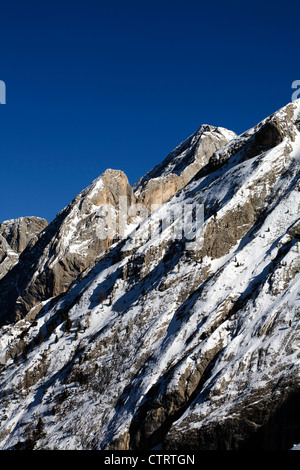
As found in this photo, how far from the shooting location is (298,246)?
215ft

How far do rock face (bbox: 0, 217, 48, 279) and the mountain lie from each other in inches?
2431

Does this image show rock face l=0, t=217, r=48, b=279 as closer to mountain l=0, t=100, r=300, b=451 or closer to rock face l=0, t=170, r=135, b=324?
rock face l=0, t=170, r=135, b=324

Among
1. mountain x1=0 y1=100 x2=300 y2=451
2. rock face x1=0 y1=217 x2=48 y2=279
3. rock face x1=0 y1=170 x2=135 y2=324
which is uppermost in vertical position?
rock face x1=0 y1=217 x2=48 y2=279

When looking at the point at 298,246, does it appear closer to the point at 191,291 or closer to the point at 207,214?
the point at 191,291

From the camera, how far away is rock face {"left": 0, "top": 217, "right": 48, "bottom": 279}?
16274cm

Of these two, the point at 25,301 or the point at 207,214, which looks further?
the point at 25,301

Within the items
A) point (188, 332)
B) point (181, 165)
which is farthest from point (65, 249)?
point (188, 332)

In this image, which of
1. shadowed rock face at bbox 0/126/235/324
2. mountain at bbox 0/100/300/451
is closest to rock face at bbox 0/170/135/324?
shadowed rock face at bbox 0/126/235/324

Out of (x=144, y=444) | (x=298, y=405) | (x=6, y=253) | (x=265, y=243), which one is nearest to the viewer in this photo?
(x=298, y=405)

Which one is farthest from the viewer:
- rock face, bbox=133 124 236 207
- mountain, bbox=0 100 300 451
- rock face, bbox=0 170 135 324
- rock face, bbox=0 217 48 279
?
rock face, bbox=0 217 48 279

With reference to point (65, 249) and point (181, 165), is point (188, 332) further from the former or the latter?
point (181, 165)

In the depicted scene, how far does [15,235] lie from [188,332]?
11252cm

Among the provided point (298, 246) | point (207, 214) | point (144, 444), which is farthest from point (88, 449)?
point (207, 214)
